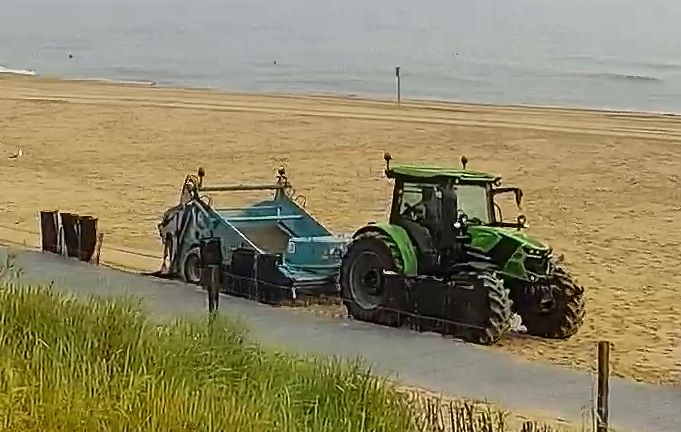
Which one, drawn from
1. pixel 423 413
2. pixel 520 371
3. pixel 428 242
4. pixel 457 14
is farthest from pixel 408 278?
pixel 457 14

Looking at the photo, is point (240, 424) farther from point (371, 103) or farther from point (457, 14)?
point (457, 14)

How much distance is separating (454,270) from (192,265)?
3550 millimetres

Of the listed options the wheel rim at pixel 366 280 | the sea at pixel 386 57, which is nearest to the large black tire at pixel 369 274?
the wheel rim at pixel 366 280

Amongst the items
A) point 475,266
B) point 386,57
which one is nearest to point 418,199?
point 475,266

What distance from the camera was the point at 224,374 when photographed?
8.89 metres

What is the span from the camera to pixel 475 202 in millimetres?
14430

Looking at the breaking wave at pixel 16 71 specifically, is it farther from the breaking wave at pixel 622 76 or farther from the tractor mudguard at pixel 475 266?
the tractor mudguard at pixel 475 266

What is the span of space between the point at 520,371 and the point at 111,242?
9694 mm

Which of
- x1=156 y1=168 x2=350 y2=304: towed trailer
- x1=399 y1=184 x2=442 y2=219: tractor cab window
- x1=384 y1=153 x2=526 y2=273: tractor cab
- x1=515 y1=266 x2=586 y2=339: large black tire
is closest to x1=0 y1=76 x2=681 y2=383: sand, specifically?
x1=515 y1=266 x2=586 y2=339: large black tire

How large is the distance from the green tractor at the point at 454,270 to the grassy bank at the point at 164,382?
348 centimetres

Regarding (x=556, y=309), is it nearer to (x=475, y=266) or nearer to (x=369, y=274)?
(x=475, y=266)

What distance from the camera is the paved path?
423 inches

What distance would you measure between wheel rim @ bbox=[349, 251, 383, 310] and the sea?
1436 inches

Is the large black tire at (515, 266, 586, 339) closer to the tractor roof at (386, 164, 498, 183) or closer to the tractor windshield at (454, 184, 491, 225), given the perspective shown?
the tractor windshield at (454, 184, 491, 225)
